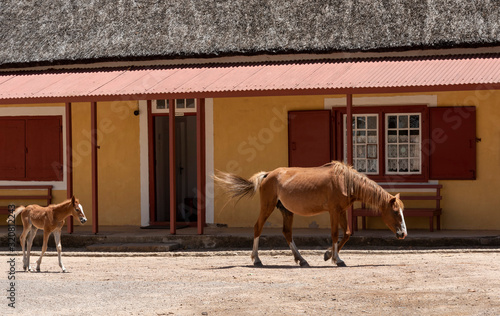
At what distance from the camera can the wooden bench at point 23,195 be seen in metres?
16.3

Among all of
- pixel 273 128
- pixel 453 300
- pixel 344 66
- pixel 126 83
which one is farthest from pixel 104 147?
pixel 453 300

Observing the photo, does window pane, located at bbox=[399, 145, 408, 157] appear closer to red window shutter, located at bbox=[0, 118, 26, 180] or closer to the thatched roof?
the thatched roof

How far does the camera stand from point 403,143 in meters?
14.8

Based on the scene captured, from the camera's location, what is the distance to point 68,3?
17734 mm

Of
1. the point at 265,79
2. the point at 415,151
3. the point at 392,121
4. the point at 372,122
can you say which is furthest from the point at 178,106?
the point at 415,151

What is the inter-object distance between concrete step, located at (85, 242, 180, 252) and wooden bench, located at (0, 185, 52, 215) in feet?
8.41

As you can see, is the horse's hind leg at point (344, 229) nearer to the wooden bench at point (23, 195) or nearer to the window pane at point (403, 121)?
the window pane at point (403, 121)

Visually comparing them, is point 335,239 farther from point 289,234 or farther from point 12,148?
point 12,148

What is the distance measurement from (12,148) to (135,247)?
4052mm

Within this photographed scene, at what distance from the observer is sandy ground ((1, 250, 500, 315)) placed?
8.13 meters

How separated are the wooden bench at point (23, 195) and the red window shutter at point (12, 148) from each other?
22 centimetres

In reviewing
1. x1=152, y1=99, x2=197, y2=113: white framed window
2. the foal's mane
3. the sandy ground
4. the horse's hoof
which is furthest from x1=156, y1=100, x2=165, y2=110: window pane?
the foal's mane

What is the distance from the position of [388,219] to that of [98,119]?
691 cm

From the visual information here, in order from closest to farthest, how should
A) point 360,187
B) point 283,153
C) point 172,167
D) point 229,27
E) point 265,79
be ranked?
point 360,187 < point 172,167 < point 265,79 < point 283,153 < point 229,27
